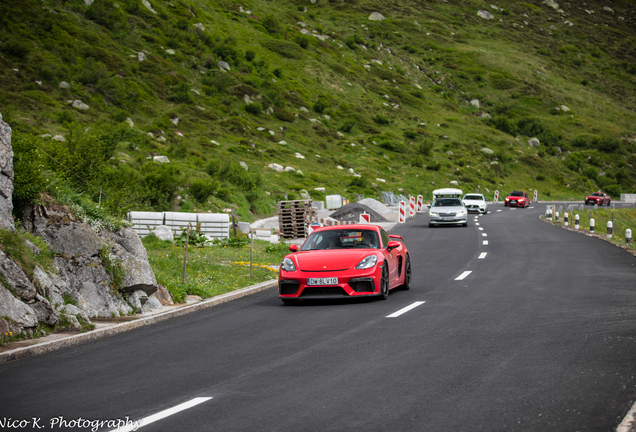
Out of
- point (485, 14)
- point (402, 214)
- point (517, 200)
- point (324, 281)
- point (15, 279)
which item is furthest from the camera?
point (485, 14)

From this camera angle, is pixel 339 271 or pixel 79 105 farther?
pixel 79 105

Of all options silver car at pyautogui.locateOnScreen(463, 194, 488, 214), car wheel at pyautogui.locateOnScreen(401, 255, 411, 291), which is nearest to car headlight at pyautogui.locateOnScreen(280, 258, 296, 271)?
car wheel at pyautogui.locateOnScreen(401, 255, 411, 291)

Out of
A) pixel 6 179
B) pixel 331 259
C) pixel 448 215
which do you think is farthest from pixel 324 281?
pixel 448 215

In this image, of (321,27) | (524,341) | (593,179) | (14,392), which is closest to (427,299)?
(524,341)

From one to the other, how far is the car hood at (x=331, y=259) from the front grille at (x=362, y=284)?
0.96 ft

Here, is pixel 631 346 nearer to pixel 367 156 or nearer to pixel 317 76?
pixel 367 156

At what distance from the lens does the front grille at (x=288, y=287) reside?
1133 centimetres

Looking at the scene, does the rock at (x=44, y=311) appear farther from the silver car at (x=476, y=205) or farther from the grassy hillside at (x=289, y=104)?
the silver car at (x=476, y=205)

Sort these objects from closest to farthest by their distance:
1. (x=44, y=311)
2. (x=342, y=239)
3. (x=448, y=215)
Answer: (x=44, y=311)
(x=342, y=239)
(x=448, y=215)

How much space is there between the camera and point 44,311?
8.55 meters

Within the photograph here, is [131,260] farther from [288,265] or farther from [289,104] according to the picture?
[289,104]

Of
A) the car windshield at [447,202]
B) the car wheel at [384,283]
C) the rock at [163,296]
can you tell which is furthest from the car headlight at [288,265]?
the car windshield at [447,202]

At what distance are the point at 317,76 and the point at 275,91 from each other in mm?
15456

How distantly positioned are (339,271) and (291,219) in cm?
1694
